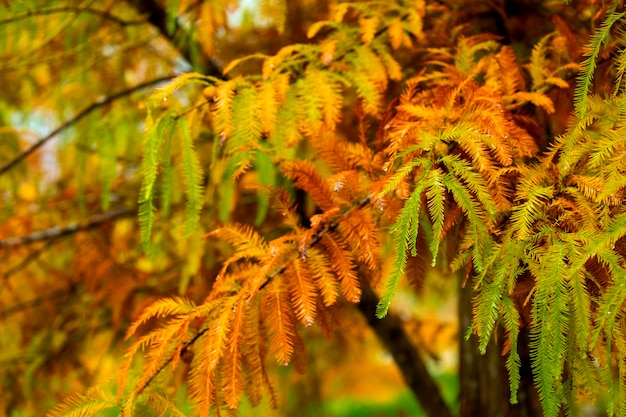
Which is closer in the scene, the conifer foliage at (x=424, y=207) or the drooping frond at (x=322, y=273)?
the conifer foliage at (x=424, y=207)

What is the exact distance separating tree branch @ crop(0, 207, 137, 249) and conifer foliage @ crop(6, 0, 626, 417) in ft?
2.92

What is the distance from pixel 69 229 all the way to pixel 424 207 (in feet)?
4.87

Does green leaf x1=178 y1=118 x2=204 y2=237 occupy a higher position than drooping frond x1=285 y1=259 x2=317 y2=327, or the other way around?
green leaf x1=178 y1=118 x2=204 y2=237

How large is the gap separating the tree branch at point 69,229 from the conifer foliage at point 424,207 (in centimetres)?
89

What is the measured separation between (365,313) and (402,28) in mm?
984

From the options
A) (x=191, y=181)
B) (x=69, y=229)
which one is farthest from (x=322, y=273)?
(x=69, y=229)

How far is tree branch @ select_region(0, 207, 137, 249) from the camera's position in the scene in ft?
7.60

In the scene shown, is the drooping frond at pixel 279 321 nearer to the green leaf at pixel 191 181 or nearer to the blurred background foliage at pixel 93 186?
the green leaf at pixel 191 181

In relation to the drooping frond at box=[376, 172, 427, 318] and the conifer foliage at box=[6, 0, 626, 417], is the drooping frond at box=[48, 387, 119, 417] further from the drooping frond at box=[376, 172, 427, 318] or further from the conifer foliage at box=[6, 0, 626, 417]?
the drooping frond at box=[376, 172, 427, 318]

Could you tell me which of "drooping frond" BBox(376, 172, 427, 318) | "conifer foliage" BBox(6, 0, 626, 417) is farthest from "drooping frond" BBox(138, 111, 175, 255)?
"drooping frond" BBox(376, 172, 427, 318)

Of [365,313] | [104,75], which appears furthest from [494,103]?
[104,75]

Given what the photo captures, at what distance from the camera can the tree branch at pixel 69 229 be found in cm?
232

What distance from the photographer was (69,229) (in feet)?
7.79

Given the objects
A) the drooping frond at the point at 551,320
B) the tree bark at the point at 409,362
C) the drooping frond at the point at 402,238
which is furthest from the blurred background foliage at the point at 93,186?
the drooping frond at the point at 551,320
